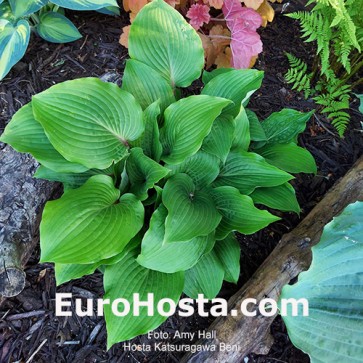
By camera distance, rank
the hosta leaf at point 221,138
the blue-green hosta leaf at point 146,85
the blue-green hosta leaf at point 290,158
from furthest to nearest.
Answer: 1. the blue-green hosta leaf at point 290,158
2. the blue-green hosta leaf at point 146,85
3. the hosta leaf at point 221,138

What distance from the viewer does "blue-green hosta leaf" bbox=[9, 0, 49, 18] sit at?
1930mm

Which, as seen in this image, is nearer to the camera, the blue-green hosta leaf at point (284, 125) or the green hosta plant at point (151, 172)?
the green hosta plant at point (151, 172)

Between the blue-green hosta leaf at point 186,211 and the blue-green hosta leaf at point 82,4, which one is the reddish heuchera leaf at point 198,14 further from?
the blue-green hosta leaf at point 186,211

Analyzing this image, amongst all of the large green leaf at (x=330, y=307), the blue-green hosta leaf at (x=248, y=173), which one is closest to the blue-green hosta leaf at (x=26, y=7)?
the blue-green hosta leaf at (x=248, y=173)

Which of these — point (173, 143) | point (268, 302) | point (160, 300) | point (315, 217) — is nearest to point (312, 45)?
point (315, 217)

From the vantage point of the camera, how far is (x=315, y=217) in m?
1.79

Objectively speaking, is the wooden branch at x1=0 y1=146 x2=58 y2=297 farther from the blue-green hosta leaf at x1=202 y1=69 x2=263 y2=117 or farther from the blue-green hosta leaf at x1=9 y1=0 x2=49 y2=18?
the blue-green hosta leaf at x1=202 y1=69 x2=263 y2=117

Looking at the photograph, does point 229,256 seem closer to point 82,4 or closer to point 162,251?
point 162,251

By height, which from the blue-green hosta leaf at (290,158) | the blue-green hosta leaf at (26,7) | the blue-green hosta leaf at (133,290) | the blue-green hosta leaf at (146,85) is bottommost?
the blue-green hosta leaf at (133,290)

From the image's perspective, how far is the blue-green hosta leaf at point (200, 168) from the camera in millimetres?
1591

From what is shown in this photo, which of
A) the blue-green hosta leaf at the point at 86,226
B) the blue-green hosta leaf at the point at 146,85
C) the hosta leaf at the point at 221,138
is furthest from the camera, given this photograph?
the blue-green hosta leaf at the point at 146,85

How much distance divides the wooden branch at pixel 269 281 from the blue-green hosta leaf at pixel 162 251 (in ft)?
1.06

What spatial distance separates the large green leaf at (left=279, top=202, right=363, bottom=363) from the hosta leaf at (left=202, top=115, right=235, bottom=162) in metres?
0.51

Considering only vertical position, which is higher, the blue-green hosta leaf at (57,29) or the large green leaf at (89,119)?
the large green leaf at (89,119)
